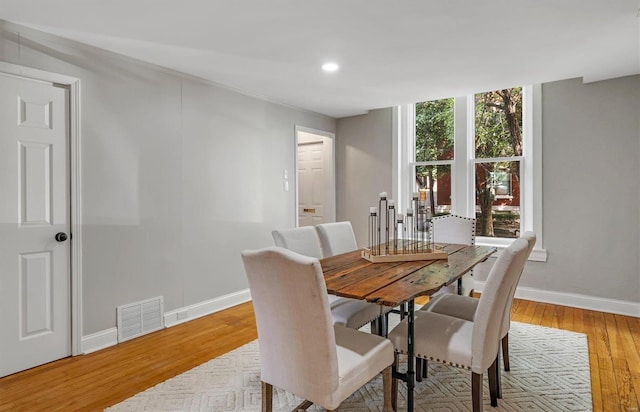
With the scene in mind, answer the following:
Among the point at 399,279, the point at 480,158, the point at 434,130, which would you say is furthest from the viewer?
the point at 434,130

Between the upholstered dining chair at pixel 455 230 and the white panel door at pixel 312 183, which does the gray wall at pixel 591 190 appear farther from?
the white panel door at pixel 312 183

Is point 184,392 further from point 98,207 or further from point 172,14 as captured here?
point 172,14

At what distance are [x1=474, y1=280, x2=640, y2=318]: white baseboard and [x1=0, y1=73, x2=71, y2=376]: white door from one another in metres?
4.44

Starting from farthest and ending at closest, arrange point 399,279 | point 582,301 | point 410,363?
point 582,301 → point 399,279 → point 410,363

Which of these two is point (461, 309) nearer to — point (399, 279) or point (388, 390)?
point (399, 279)

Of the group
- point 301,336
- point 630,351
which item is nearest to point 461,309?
point 301,336

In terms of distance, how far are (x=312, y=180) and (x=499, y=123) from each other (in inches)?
107

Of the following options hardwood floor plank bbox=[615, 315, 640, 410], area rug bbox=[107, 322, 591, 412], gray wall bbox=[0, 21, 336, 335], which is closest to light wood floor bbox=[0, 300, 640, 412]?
hardwood floor plank bbox=[615, 315, 640, 410]

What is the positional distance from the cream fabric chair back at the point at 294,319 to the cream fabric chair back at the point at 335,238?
1.39 metres

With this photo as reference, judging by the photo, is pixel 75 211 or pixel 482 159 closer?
pixel 75 211

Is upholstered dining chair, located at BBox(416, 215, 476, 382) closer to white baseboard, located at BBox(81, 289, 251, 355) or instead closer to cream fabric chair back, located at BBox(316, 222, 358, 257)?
cream fabric chair back, located at BBox(316, 222, 358, 257)

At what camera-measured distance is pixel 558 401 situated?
2191 mm

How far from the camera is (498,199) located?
4562 mm

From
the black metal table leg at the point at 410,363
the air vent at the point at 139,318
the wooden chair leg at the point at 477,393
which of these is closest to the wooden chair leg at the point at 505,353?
the wooden chair leg at the point at 477,393
